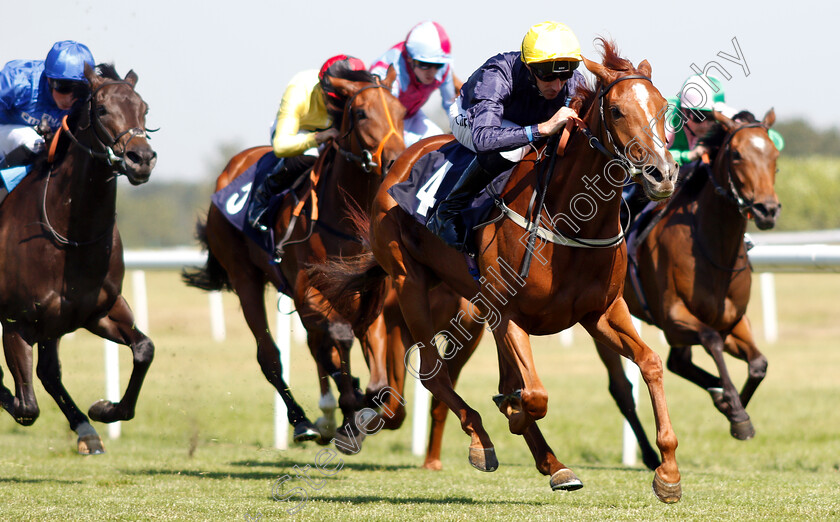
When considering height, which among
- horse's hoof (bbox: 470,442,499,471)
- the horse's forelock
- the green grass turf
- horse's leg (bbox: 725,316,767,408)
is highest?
the horse's forelock

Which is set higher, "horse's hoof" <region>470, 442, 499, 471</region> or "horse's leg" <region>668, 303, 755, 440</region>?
"horse's hoof" <region>470, 442, 499, 471</region>

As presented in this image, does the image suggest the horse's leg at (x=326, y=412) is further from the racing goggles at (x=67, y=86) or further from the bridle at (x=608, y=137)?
the bridle at (x=608, y=137)

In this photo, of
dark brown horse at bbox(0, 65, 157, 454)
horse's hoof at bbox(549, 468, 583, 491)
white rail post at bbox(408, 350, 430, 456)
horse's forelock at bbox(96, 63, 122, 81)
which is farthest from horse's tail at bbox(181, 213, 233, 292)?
horse's hoof at bbox(549, 468, 583, 491)

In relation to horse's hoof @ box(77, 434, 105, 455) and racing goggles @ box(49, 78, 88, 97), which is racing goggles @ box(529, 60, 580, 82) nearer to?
racing goggles @ box(49, 78, 88, 97)

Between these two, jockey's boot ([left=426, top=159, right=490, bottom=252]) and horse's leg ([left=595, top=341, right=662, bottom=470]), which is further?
horse's leg ([left=595, top=341, right=662, bottom=470])

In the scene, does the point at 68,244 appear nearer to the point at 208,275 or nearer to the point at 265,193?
the point at 265,193

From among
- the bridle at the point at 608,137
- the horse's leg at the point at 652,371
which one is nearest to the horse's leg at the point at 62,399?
the horse's leg at the point at 652,371

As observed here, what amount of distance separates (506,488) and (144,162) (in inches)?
95.9

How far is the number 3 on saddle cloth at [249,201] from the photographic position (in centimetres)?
641

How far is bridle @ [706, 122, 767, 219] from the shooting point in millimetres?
6082

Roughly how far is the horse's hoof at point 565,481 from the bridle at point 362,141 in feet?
6.93

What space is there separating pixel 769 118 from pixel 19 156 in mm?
4406

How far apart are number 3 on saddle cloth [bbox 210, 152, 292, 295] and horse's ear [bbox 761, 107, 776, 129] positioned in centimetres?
292

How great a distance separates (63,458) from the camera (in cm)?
671
